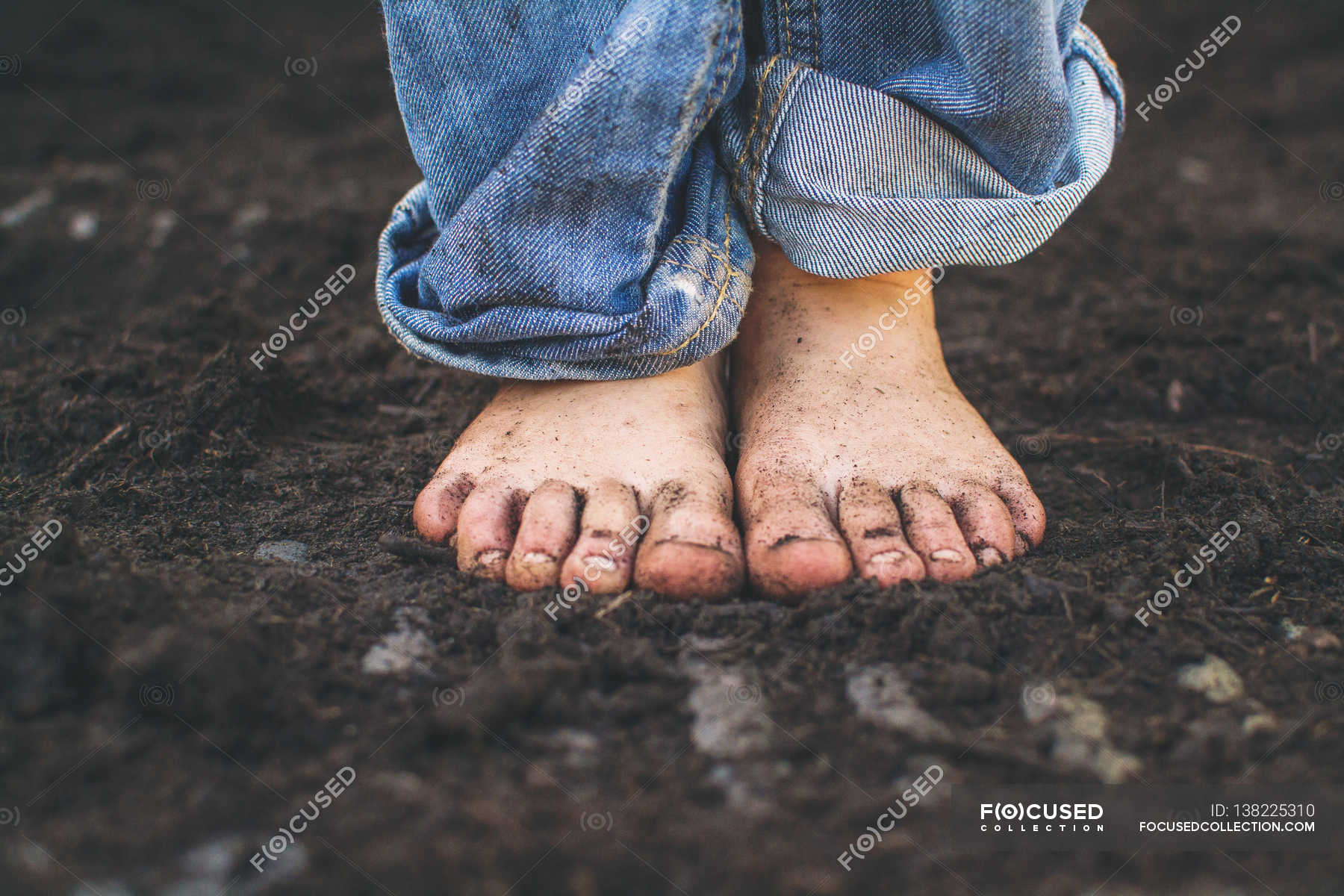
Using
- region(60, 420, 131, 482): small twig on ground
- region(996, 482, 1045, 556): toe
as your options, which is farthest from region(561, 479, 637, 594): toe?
region(60, 420, 131, 482): small twig on ground

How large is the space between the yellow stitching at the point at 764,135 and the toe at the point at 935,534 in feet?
1.51

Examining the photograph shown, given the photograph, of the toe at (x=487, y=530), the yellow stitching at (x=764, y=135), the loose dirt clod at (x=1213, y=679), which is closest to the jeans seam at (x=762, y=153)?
the yellow stitching at (x=764, y=135)

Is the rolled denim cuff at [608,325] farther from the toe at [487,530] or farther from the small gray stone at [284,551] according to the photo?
the small gray stone at [284,551]

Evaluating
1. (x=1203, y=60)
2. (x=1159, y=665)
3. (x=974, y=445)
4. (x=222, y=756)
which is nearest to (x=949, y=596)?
(x=1159, y=665)

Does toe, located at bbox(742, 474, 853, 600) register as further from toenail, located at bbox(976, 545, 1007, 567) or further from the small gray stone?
the small gray stone

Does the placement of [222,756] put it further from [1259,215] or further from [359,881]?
[1259,215]

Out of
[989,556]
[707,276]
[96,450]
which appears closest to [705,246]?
[707,276]

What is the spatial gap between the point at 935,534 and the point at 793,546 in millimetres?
189

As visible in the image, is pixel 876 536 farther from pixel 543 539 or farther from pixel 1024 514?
pixel 543 539

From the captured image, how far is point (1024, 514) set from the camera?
44.9 inches

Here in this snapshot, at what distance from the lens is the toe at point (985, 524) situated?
1.08 m

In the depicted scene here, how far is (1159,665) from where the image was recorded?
0.90m

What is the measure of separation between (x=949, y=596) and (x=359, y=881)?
25.1 inches

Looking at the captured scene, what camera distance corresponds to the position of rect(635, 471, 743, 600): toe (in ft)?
3.30
